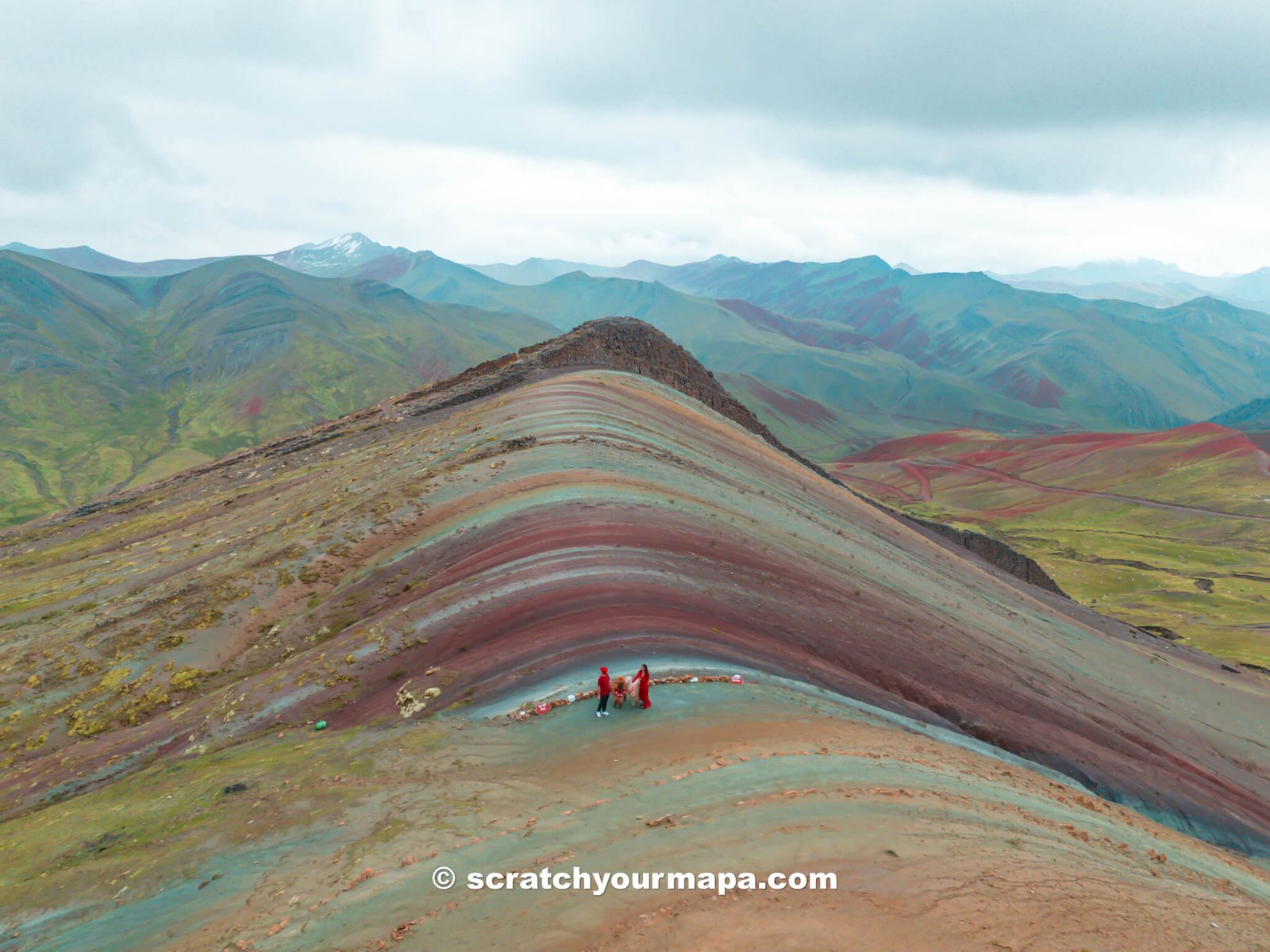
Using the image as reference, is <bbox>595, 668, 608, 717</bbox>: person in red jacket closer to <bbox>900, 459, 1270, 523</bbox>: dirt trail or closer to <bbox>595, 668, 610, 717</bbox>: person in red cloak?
<bbox>595, 668, 610, 717</bbox>: person in red cloak

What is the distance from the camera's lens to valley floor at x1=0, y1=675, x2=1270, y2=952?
29.1 feet

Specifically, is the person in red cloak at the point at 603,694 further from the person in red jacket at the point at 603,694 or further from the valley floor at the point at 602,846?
the valley floor at the point at 602,846

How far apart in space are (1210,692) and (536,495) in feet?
137

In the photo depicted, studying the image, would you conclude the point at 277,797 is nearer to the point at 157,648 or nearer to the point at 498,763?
the point at 498,763

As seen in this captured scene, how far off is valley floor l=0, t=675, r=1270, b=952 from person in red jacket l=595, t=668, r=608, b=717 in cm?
32

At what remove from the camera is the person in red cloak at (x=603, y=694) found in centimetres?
1407

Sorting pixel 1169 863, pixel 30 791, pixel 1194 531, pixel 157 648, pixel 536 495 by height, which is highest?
pixel 536 495

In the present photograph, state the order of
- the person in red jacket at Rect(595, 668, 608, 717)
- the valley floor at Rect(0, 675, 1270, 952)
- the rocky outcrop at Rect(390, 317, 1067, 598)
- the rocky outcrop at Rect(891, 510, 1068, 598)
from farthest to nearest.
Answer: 1. the rocky outcrop at Rect(891, 510, 1068, 598)
2. the rocky outcrop at Rect(390, 317, 1067, 598)
3. the person in red jacket at Rect(595, 668, 608, 717)
4. the valley floor at Rect(0, 675, 1270, 952)

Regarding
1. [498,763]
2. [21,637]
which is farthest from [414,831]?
[21,637]

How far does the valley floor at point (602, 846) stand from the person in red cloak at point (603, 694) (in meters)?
0.32

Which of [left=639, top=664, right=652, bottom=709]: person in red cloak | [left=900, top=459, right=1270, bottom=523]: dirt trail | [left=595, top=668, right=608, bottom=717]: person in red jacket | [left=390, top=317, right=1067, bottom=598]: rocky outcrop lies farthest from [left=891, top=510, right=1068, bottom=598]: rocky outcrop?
[left=900, top=459, right=1270, bottom=523]: dirt trail

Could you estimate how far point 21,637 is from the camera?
25156mm

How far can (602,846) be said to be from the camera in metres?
10.3

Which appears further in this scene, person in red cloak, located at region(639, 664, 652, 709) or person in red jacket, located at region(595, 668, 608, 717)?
person in red cloak, located at region(639, 664, 652, 709)
